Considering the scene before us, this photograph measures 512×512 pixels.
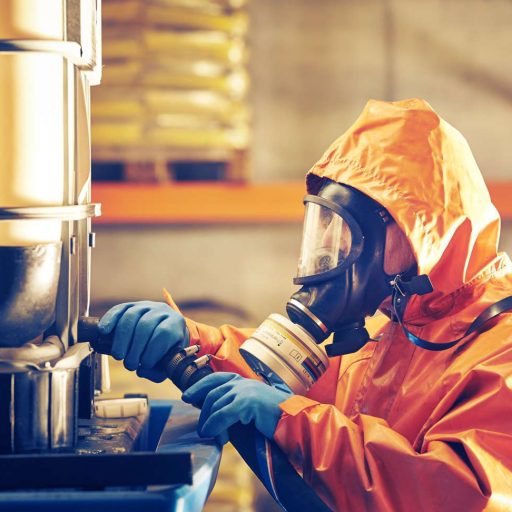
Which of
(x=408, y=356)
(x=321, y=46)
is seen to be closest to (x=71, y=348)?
(x=408, y=356)

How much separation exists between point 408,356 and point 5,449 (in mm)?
891

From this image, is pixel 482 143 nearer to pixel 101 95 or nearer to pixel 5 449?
pixel 101 95

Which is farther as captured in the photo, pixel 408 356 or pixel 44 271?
pixel 408 356

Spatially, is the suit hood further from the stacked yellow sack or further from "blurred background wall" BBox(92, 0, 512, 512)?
"blurred background wall" BBox(92, 0, 512, 512)

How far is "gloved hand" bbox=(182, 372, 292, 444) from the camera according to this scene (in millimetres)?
1590

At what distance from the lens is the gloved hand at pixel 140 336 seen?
1.73 m

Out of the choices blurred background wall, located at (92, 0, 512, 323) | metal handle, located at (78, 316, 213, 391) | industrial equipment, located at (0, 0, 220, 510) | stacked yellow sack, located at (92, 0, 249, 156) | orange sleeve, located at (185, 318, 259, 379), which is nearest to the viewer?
industrial equipment, located at (0, 0, 220, 510)

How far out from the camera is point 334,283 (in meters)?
1.89

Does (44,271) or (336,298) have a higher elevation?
(44,271)

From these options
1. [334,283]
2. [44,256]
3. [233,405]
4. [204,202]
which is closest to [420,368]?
[334,283]

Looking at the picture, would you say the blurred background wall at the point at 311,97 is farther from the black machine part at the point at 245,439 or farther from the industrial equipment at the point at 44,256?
the industrial equipment at the point at 44,256

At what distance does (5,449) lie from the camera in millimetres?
1395

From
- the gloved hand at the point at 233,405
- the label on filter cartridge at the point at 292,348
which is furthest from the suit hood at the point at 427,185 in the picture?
the gloved hand at the point at 233,405

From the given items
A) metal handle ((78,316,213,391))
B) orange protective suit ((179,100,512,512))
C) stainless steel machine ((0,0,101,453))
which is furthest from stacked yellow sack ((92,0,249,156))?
stainless steel machine ((0,0,101,453))
